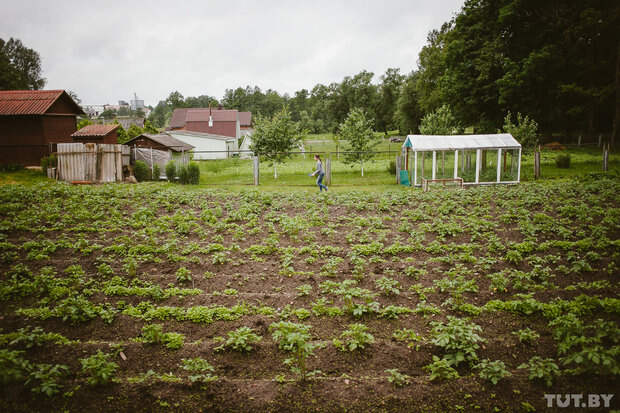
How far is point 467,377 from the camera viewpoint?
4.54 m

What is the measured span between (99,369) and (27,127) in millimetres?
28158

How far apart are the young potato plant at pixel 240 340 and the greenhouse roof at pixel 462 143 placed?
1946 centimetres

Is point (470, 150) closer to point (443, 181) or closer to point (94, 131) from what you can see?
point (443, 181)

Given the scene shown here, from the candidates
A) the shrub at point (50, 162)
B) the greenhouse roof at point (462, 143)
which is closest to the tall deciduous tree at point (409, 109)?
the greenhouse roof at point (462, 143)

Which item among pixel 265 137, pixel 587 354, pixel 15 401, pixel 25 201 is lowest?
pixel 15 401

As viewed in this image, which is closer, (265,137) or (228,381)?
(228,381)

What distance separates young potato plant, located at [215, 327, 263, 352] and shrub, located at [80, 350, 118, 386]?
1.35m

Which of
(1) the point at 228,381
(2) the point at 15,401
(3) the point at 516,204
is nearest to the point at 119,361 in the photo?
(2) the point at 15,401

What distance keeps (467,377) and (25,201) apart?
15.8 meters

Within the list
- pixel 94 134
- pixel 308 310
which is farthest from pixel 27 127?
pixel 308 310

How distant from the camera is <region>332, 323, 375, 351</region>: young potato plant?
16.9 feet

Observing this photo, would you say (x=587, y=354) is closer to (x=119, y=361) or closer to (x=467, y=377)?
(x=467, y=377)

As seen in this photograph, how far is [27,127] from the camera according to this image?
83.0ft

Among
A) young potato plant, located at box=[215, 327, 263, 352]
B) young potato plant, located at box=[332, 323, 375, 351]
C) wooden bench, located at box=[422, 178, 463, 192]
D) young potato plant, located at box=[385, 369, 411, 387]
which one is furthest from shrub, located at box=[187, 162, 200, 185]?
young potato plant, located at box=[385, 369, 411, 387]
